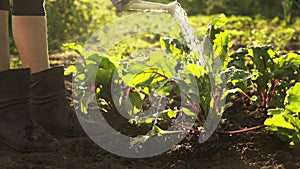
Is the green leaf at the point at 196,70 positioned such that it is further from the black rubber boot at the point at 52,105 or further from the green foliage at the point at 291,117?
the black rubber boot at the point at 52,105

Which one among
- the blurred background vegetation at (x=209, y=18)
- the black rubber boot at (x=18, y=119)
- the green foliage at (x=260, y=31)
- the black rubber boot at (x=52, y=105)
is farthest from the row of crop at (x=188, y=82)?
the blurred background vegetation at (x=209, y=18)

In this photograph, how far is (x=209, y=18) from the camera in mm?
6910

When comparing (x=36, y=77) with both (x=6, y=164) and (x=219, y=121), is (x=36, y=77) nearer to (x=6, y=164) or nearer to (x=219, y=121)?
(x=6, y=164)

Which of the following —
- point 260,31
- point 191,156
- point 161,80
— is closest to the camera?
point 191,156

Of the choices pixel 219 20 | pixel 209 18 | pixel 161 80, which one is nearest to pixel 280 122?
pixel 161 80

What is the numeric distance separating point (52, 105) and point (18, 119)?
0.74 ft

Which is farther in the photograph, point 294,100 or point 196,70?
point 196,70

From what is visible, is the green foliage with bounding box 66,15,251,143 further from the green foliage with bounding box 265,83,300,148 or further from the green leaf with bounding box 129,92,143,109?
the green foliage with bounding box 265,83,300,148

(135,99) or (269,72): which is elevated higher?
(269,72)

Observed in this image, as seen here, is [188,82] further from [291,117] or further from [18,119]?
[18,119]

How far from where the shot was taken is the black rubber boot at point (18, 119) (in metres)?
2.94

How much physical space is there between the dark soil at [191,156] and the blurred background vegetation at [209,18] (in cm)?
232

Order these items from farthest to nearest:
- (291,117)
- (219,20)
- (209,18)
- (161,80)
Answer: (209,18) → (219,20) → (161,80) → (291,117)

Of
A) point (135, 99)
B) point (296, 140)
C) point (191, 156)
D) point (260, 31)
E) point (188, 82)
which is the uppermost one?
point (260, 31)
